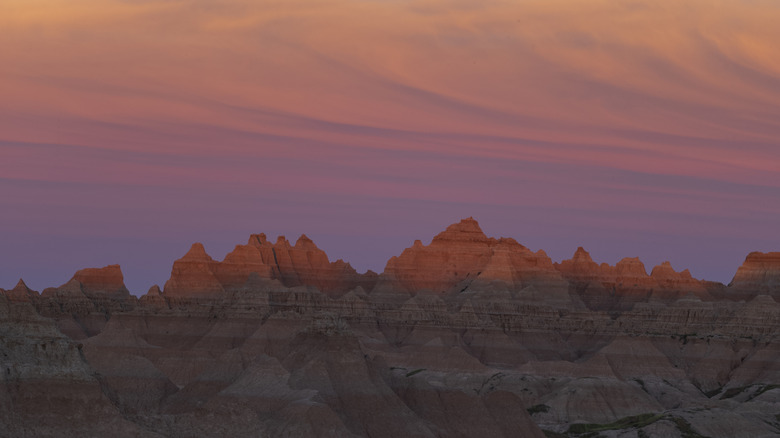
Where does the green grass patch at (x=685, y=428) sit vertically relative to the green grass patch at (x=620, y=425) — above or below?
below

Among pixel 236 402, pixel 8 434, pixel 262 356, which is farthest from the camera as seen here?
pixel 262 356

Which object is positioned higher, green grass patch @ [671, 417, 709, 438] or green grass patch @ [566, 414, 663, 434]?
green grass patch @ [566, 414, 663, 434]

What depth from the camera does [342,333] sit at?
492 ft

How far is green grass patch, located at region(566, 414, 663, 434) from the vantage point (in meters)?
191

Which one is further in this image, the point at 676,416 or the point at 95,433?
the point at 676,416

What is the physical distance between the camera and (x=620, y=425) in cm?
19425

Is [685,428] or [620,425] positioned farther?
[620,425]

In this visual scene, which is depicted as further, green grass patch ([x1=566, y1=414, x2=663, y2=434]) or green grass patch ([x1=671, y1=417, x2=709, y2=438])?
green grass patch ([x1=566, y1=414, x2=663, y2=434])

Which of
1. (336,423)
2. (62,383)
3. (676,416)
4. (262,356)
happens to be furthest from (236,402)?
(676,416)

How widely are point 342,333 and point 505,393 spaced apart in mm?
16827

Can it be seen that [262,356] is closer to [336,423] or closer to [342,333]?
[342,333]

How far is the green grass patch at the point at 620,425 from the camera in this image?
19062 cm

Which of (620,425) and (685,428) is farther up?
(620,425)

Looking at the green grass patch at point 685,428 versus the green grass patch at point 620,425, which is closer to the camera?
the green grass patch at point 685,428
